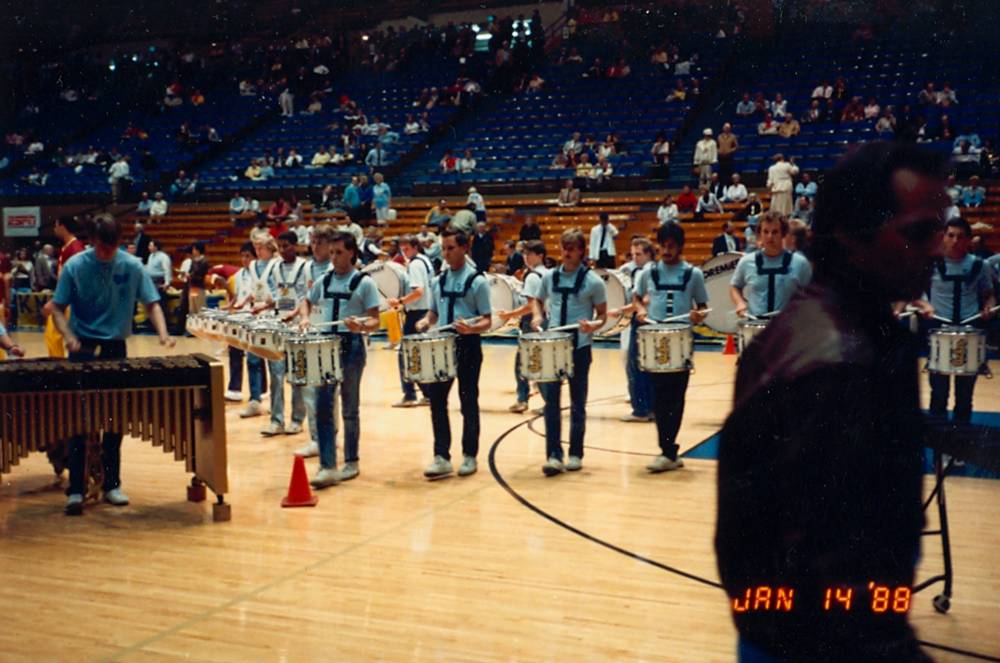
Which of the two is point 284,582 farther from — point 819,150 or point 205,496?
point 819,150

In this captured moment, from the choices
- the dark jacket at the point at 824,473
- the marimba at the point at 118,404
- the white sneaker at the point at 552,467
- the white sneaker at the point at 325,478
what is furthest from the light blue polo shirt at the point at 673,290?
the dark jacket at the point at 824,473

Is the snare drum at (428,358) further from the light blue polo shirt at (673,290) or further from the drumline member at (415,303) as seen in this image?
the drumline member at (415,303)

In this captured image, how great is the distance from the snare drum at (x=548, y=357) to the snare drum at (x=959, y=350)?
2.56 metres

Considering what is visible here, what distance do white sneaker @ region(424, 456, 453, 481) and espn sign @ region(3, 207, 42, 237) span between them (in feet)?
42.7

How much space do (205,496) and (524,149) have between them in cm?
1288

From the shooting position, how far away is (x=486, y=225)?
17.1m

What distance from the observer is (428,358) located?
252 inches

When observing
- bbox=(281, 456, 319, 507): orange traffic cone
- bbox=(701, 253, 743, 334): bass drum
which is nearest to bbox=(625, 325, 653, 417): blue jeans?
bbox=(701, 253, 743, 334): bass drum

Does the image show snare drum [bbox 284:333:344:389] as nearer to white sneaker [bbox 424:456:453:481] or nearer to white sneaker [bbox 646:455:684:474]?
white sneaker [bbox 424:456:453:481]

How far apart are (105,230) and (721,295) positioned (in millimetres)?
5355

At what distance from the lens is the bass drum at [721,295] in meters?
8.70

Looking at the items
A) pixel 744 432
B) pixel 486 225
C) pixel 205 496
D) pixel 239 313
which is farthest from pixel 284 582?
pixel 486 225

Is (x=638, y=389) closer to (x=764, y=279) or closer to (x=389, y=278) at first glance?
(x=764, y=279)

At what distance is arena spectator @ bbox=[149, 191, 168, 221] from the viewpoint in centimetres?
1941
